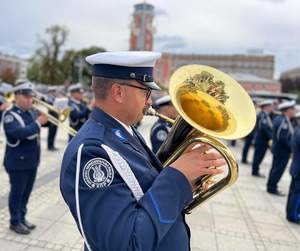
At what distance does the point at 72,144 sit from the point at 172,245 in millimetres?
677

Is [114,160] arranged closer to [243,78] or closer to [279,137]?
[279,137]

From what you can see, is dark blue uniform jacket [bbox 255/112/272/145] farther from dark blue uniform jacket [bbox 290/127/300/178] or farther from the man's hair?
the man's hair

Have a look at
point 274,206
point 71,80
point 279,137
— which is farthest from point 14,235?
point 71,80

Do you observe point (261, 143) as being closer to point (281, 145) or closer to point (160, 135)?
point (281, 145)

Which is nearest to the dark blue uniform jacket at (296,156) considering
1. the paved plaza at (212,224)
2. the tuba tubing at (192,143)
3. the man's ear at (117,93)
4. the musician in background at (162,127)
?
the paved plaza at (212,224)

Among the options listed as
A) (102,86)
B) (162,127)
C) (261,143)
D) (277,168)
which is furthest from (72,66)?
(102,86)

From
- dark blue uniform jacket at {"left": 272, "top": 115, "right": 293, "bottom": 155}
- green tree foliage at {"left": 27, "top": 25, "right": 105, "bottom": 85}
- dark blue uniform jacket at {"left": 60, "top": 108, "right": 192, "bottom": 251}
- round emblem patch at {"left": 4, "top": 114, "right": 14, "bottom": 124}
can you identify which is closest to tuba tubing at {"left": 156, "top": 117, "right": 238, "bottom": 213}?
dark blue uniform jacket at {"left": 60, "top": 108, "right": 192, "bottom": 251}

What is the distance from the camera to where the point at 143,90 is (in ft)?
5.36

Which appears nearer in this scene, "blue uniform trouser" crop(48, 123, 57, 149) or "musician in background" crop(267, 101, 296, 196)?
"musician in background" crop(267, 101, 296, 196)

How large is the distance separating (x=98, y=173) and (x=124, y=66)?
1.69 feet

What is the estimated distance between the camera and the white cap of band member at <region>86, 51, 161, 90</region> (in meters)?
1.59

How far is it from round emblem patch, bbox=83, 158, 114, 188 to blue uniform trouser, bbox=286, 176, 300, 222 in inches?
187

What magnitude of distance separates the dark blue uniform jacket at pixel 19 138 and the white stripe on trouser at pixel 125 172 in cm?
297

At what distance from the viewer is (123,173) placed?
1463 millimetres
